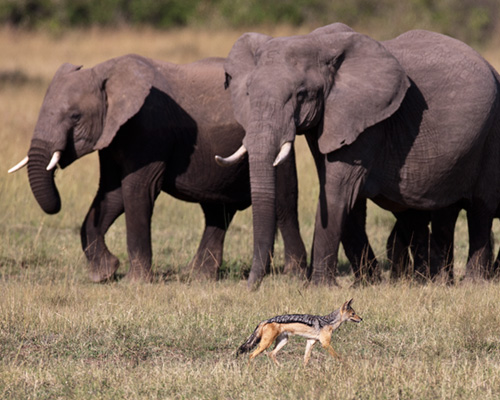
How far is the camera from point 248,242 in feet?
38.0

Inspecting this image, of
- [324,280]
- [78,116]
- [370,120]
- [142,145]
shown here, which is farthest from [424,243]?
[78,116]

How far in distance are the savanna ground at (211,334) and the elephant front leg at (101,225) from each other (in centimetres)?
26

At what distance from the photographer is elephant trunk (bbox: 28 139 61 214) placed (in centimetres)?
944

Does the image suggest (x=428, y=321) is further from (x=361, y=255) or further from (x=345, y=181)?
(x=361, y=255)

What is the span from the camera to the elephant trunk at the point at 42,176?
9438 millimetres

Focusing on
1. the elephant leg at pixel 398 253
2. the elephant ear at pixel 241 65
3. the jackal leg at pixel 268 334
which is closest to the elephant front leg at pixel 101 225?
the elephant ear at pixel 241 65

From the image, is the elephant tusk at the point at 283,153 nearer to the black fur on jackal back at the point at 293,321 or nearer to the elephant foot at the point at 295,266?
the elephant foot at the point at 295,266

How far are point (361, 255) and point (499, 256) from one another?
1.38m

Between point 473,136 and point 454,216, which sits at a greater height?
point 473,136

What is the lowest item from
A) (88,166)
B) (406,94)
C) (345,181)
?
(88,166)

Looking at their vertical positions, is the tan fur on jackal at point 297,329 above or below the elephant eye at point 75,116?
below

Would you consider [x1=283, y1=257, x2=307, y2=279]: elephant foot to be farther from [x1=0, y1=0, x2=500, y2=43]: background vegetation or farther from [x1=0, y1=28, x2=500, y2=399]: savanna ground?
[x1=0, y1=0, x2=500, y2=43]: background vegetation

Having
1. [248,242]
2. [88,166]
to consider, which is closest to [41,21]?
[88,166]

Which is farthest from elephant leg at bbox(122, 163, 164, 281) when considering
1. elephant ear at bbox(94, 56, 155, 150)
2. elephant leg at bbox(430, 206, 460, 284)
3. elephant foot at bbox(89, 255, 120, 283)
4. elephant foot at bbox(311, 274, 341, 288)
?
elephant leg at bbox(430, 206, 460, 284)
